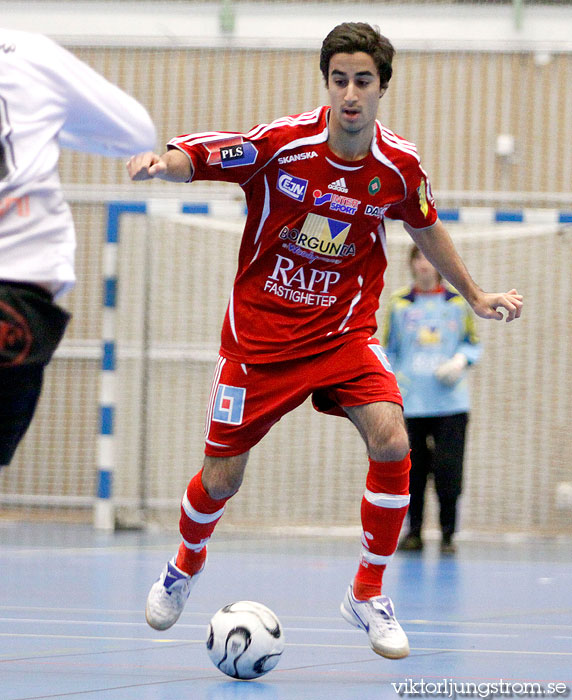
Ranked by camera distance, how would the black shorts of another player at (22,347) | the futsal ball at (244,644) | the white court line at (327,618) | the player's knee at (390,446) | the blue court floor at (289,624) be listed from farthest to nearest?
the white court line at (327,618), the player's knee at (390,446), the futsal ball at (244,644), the blue court floor at (289,624), the black shorts of another player at (22,347)

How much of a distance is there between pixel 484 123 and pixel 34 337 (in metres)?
8.73

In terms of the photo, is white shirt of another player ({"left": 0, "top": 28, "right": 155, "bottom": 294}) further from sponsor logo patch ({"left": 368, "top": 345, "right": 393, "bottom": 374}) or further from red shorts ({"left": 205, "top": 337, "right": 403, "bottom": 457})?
sponsor logo patch ({"left": 368, "top": 345, "right": 393, "bottom": 374})

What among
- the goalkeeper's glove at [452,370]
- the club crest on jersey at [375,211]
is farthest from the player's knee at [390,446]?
the goalkeeper's glove at [452,370]

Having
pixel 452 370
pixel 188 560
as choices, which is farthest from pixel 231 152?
pixel 452 370

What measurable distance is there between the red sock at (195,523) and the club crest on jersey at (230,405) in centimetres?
26

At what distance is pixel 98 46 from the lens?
1150 cm

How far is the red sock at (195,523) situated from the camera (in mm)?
4293

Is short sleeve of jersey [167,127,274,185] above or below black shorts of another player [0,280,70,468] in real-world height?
above

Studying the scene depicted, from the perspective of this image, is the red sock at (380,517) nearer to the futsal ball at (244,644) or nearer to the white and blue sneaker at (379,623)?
the white and blue sneaker at (379,623)

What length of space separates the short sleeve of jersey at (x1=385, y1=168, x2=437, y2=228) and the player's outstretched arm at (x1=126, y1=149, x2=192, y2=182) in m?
0.77

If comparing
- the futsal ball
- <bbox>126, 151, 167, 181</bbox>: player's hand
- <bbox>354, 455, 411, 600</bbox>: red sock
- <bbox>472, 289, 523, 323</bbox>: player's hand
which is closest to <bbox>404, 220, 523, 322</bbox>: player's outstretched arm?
<bbox>472, 289, 523, 323</bbox>: player's hand

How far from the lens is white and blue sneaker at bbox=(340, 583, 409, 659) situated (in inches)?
147

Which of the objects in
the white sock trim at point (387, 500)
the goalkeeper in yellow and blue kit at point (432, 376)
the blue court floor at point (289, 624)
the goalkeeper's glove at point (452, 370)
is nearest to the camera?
the blue court floor at point (289, 624)

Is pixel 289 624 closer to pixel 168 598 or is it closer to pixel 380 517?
pixel 168 598
